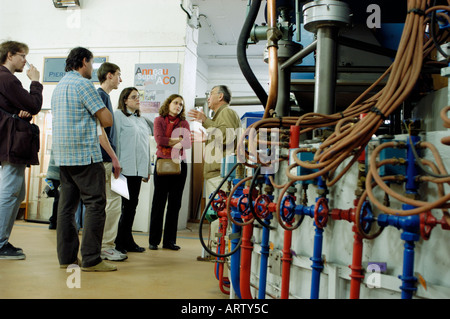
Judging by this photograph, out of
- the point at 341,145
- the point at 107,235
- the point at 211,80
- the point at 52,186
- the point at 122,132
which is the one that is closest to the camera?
the point at 341,145

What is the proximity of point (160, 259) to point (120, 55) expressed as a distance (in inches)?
122

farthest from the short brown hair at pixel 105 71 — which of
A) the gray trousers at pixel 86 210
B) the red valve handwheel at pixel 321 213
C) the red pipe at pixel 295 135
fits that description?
the red valve handwheel at pixel 321 213

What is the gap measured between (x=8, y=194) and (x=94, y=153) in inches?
30.8

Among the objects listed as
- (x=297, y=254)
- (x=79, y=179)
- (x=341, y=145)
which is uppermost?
(x=341, y=145)

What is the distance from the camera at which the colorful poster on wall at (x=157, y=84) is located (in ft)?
15.9

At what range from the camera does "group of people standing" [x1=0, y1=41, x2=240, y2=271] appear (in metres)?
2.20

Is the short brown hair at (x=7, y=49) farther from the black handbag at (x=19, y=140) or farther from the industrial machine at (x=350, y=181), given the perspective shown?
the industrial machine at (x=350, y=181)

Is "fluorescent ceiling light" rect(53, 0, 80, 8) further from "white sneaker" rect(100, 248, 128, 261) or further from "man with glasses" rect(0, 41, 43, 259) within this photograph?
"white sneaker" rect(100, 248, 128, 261)

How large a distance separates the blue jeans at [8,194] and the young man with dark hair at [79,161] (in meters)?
0.53

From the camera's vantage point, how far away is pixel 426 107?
1.50 metres
